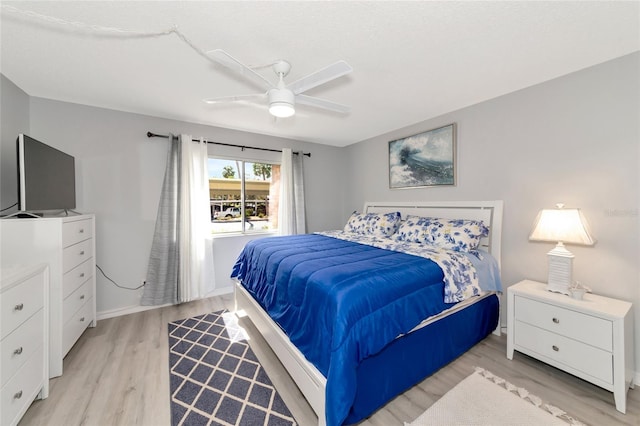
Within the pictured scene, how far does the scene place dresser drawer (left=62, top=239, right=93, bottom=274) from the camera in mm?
2002

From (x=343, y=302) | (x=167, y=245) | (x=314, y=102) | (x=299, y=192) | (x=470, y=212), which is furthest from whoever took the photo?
(x=299, y=192)

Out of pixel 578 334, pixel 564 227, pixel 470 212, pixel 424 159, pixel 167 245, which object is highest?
pixel 424 159

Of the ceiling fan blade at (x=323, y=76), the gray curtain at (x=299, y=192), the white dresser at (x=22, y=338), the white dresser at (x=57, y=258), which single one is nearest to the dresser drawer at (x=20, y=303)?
the white dresser at (x=22, y=338)

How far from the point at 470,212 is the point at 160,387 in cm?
327

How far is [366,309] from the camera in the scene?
146 cm

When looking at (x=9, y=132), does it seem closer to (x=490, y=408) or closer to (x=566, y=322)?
(x=490, y=408)

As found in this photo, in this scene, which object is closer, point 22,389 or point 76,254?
point 22,389

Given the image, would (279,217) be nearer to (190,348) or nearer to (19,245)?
(190,348)

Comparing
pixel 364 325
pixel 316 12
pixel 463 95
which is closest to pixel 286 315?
pixel 364 325

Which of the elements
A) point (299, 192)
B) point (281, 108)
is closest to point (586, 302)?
point (281, 108)

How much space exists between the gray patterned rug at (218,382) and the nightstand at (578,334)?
6.37ft

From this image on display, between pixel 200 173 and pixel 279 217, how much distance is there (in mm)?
1340

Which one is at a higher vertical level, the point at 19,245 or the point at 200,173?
the point at 200,173

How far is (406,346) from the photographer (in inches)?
66.9
